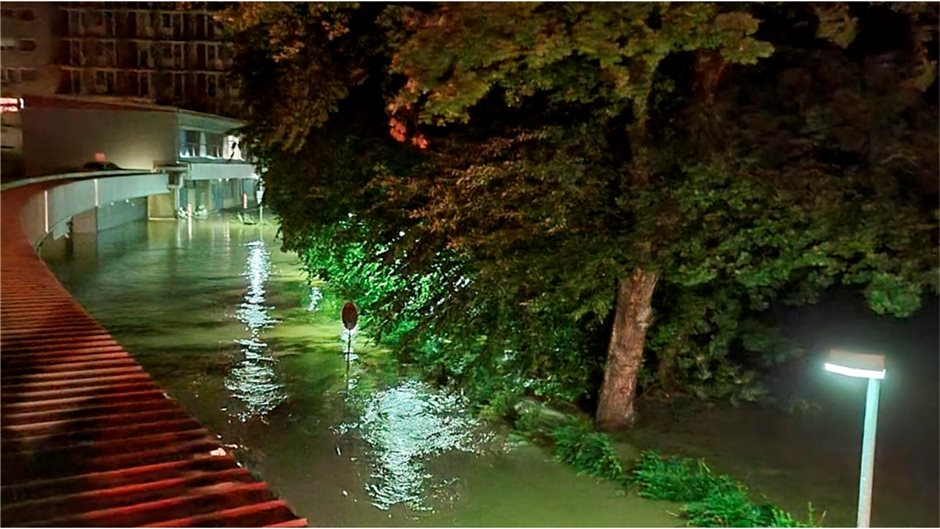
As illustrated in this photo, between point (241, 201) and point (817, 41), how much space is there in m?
42.9

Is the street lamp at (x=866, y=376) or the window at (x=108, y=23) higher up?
the window at (x=108, y=23)

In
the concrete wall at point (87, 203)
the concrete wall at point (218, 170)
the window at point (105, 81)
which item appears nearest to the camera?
the concrete wall at point (87, 203)

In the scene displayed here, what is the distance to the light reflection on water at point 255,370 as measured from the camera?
1024 centimetres

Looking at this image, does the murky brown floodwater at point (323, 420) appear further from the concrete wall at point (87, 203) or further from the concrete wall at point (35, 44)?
the concrete wall at point (35, 44)

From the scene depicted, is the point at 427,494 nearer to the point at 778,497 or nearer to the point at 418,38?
the point at 778,497

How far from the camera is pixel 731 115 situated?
7.55 meters

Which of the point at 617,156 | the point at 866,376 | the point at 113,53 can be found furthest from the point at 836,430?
the point at 113,53

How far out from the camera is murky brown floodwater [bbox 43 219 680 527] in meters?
7.28

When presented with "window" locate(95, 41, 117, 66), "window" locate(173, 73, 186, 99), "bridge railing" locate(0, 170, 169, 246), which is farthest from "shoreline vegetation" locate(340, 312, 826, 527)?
"window" locate(173, 73, 186, 99)

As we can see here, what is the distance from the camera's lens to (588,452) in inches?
331

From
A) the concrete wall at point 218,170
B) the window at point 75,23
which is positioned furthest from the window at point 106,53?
the concrete wall at point 218,170

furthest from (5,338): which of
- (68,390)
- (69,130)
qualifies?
(69,130)

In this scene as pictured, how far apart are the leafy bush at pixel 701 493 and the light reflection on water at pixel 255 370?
4.70 metres

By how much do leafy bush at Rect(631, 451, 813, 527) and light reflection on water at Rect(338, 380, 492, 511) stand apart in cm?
207
